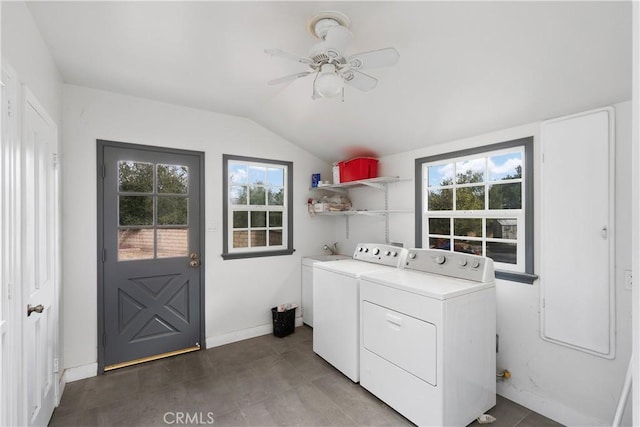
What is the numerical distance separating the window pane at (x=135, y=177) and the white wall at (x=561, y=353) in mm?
2856

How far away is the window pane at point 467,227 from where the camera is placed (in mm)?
2605

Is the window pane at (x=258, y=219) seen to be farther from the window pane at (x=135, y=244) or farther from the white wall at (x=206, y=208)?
the window pane at (x=135, y=244)

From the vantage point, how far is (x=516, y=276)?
88.4 inches

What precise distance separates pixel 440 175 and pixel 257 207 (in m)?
2.07

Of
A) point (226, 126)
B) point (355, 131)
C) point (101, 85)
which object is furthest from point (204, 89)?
point (355, 131)

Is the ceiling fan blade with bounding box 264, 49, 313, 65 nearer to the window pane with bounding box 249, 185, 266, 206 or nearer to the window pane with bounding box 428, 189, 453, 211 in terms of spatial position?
the window pane with bounding box 428, 189, 453, 211

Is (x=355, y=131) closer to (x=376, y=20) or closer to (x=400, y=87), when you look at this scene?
(x=400, y=87)

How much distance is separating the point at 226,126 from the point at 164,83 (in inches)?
32.5

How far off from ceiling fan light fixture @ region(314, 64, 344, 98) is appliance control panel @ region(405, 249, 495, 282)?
5.14 ft

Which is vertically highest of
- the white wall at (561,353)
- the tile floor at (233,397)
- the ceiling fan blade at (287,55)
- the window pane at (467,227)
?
the ceiling fan blade at (287,55)

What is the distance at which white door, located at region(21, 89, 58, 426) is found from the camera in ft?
5.12

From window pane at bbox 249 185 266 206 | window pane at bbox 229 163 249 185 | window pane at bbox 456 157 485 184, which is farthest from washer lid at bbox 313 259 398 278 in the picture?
window pane at bbox 229 163 249 185

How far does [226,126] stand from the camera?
130 inches

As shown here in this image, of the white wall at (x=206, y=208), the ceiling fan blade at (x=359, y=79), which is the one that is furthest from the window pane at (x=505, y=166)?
the white wall at (x=206, y=208)
